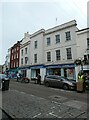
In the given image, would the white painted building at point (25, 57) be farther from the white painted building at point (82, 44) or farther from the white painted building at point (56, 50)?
the white painted building at point (82, 44)

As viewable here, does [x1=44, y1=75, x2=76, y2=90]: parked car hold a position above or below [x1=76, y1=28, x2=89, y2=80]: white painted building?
below

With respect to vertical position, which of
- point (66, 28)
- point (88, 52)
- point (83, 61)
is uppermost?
point (66, 28)

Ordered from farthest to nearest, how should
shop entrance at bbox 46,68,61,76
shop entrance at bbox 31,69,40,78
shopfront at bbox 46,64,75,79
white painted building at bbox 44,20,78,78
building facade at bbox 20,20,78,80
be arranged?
shop entrance at bbox 31,69,40,78 → shop entrance at bbox 46,68,61,76 → building facade at bbox 20,20,78,80 → white painted building at bbox 44,20,78,78 → shopfront at bbox 46,64,75,79

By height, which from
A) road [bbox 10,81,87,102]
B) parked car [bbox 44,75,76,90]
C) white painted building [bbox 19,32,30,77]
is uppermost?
white painted building [bbox 19,32,30,77]

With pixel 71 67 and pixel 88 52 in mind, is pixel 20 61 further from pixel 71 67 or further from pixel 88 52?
pixel 88 52

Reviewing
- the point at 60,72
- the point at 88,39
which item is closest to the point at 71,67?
the point at 60,72

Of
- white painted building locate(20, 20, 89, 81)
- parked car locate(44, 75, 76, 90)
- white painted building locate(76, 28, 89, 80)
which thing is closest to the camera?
parked car locate(44, 75, 76, 90)

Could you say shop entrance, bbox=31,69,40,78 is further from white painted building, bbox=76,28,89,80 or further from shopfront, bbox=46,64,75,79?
white painted building, bbox=76,28,89,80

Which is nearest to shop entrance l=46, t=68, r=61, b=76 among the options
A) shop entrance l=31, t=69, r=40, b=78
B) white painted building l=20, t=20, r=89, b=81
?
white painted building l=20, t=20, r=89, b=81

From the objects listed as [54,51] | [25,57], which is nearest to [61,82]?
[54,51]

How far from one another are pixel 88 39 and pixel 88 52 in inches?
83.8

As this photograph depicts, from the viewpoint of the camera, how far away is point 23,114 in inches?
219

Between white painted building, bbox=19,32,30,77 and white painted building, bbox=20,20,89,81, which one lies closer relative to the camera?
white painted building, bbox=20,20,89,81

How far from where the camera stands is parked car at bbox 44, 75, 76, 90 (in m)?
14.4
